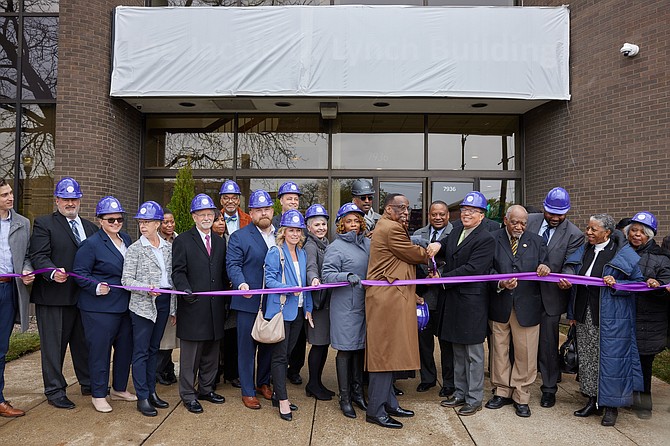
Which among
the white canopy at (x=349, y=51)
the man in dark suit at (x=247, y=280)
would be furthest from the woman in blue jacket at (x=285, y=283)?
the white canopy at (x=349, y=51)

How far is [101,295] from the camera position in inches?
189

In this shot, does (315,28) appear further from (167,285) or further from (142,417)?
(142,417)

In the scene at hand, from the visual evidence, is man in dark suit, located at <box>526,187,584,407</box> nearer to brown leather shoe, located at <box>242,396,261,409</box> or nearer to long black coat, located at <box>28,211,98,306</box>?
brown leather shoe, located at <box>242,396,261,409</box>

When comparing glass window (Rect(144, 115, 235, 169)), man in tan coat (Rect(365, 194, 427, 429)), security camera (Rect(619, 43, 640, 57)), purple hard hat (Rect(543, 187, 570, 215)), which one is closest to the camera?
man in tan coat (Rect(365, 194, 427, 429))

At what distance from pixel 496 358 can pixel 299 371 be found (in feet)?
7.66

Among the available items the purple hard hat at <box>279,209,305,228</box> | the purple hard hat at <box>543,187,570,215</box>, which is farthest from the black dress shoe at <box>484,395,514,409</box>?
the purple hard hat at <box>279,209,305,228</box>

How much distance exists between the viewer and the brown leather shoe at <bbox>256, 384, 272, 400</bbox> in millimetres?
5309

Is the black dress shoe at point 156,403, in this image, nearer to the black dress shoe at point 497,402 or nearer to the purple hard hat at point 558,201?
the black dress shoe at point 497,402

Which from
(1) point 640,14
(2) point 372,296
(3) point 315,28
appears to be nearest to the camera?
(2) point 372,296

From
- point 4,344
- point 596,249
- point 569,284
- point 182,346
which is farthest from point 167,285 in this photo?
point 596,249

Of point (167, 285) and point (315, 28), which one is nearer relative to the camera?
point (167, 285)

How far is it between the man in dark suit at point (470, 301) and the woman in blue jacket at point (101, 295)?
3.05 metres

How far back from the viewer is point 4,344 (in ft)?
15.6

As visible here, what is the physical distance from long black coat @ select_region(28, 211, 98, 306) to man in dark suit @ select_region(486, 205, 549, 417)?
13.8 ft
